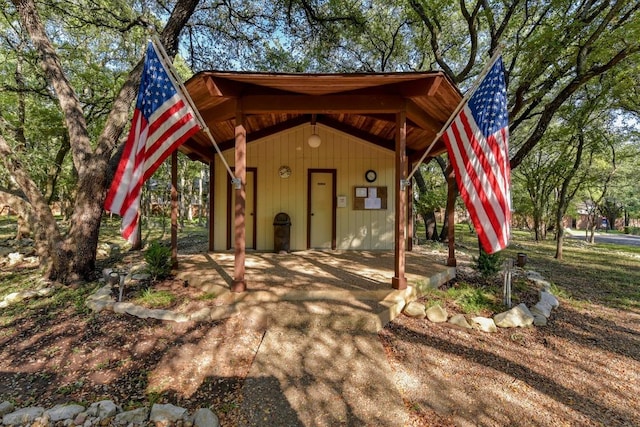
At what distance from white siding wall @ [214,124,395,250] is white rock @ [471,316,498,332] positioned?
3699mm

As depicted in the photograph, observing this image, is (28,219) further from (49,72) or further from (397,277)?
(397,277)

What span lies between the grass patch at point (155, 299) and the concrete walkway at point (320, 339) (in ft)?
1.54

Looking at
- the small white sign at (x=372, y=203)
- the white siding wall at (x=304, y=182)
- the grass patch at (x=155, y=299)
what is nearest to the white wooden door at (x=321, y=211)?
the white siding wall at (x=304, y=182)

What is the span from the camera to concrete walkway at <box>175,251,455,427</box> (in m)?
2.25

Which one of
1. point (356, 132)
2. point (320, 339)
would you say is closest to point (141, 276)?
point (320, 339)

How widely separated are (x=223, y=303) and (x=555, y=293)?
17.2ft

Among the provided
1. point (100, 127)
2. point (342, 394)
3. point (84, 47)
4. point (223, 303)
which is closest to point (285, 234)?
point (223, 303)

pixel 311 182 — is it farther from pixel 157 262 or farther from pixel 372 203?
pixel 157 262

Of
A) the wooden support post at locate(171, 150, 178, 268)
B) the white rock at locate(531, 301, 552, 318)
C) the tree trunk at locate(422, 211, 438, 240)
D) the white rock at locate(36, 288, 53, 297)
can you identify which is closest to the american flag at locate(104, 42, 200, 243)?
the wooden support post at locate(171, 150, 178, 268)

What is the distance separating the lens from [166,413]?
2.17m

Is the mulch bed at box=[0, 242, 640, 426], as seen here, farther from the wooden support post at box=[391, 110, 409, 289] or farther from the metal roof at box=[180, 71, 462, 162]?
the metal roof at box=[180, 71, 462, 162]

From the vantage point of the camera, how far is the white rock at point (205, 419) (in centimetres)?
210

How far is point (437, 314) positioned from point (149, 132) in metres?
3.74

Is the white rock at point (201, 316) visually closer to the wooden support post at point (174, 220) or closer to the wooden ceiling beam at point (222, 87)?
the wooden support post at point (174, 220)
